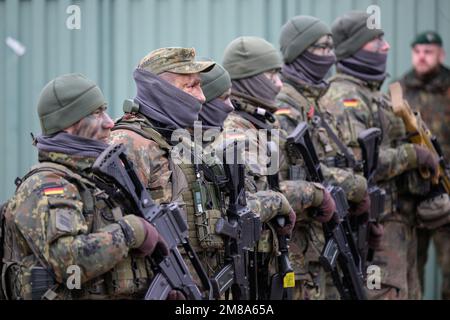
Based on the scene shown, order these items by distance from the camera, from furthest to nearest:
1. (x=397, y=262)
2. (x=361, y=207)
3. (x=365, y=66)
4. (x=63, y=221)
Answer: (x=365, y=66), (x=397, y=262), (x=361, y=207), (x=63, y=221)

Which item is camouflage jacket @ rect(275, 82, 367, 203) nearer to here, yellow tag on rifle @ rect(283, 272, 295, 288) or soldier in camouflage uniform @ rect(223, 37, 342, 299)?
soldier in camouflage uniform @ rect(223, 37, 342, 299)

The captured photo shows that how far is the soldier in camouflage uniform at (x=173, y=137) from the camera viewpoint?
6465mm

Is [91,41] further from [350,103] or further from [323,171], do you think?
[323,171]

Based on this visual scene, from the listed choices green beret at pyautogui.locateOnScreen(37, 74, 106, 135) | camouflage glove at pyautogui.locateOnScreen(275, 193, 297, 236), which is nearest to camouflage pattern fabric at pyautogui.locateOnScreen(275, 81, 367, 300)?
camouflage glove at pyautogui.locateOnScreen(275, 193, 297, 236)

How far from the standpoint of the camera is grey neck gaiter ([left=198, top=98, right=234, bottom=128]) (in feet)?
24.4

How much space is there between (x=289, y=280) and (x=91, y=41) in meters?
3.49

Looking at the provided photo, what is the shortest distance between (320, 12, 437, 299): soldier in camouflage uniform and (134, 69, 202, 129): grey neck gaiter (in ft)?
8.52

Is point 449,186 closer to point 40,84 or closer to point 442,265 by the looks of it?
point 442,265

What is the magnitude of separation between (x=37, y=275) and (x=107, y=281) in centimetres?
39

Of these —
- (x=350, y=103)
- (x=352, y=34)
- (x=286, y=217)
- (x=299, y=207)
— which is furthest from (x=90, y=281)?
(x=352, y=34)

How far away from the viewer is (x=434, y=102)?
11.0 m

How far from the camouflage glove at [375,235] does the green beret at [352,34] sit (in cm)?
146

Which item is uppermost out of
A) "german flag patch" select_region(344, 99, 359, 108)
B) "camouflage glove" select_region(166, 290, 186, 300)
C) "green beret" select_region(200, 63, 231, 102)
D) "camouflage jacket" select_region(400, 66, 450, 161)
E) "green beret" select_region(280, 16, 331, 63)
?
"green beret" select_region(280, 16, 331, 63)

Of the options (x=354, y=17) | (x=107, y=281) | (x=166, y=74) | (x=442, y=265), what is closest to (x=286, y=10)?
(x=354, y=17)
